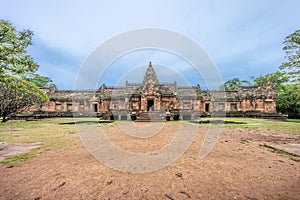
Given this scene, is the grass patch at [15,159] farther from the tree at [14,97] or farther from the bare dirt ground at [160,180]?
the tree at [14,97]

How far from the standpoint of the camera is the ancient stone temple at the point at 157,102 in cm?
2156

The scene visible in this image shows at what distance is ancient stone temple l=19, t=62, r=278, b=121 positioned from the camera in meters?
21.6

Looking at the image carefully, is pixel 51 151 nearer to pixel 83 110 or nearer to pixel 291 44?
pixel 291 44

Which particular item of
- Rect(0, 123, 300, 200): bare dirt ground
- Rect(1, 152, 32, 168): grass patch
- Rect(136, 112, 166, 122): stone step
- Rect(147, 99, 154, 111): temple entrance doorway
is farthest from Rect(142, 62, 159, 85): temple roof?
Rect(0, 123, 300, 200): bare dirt ground

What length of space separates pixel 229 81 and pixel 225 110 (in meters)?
29.7

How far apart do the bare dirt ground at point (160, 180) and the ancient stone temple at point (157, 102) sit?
1453 cm

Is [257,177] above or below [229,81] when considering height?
below

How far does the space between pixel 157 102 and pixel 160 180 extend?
20689 mm

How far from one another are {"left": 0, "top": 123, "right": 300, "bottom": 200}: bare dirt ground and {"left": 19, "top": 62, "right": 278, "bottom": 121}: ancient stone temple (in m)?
14.5

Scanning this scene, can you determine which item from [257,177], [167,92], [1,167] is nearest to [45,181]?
[1,167]

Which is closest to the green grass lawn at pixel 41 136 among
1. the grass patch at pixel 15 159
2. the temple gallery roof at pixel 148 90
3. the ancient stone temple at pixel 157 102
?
the grass patch at pixel 15 159

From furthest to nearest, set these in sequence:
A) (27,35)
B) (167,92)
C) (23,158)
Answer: (167,92), (27,35), (23,158)

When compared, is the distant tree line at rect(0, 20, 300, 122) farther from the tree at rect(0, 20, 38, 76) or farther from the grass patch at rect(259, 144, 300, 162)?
the grass patch at rect(259, 144, 300, 162)

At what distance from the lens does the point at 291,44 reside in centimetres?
1688
